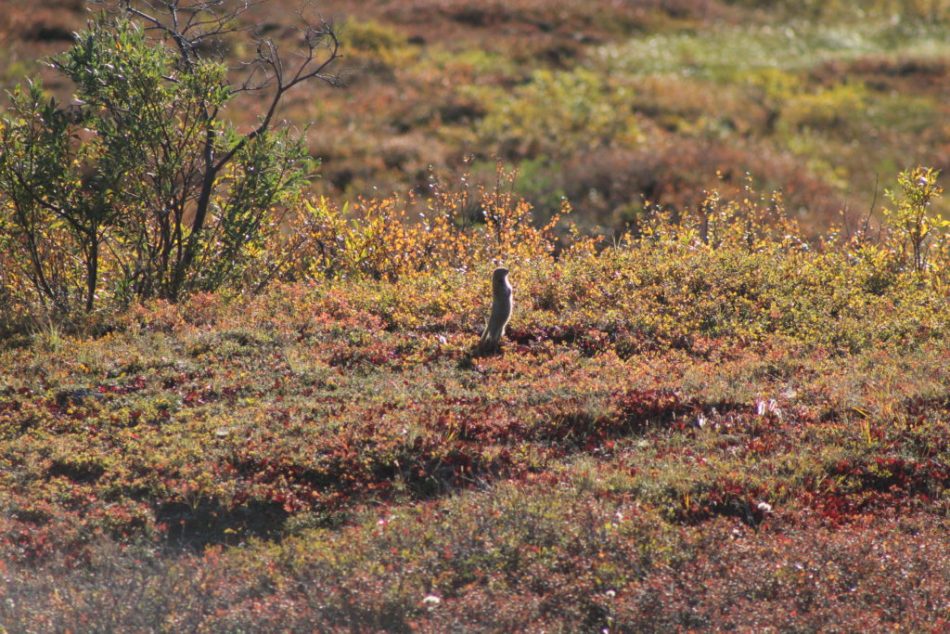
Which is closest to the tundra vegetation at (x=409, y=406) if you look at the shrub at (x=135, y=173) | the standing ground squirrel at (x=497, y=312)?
the shrub at (x=135, y=173)

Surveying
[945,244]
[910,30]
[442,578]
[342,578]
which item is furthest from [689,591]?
[910,30]

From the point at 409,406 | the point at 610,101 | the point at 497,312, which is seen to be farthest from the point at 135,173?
the point at 610,101

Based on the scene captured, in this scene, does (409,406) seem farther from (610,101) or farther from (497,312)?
(610,101)

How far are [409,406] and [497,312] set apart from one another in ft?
6.18

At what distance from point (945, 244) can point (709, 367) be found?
669cm

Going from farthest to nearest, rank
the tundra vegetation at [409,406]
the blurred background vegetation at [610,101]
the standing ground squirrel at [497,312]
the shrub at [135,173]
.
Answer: the blurred background vegetation at [610,101] < the shrub at [135,173] < the standing ground squirrel at [497,312] < the tundra vegetation at [409,406]

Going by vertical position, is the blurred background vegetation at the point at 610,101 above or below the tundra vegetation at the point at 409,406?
above

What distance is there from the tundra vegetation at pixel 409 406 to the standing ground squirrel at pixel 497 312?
21 centimetres

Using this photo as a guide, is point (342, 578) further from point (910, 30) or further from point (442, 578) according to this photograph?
point (910, 30)

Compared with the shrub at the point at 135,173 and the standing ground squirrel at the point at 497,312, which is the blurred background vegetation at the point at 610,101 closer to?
the shrub at the point at 135,173

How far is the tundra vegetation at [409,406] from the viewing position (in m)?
6.82

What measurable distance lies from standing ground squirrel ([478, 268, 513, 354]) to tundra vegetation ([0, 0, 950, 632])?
207 millimetres

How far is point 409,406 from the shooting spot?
9.48 metres

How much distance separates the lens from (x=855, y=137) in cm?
3172
